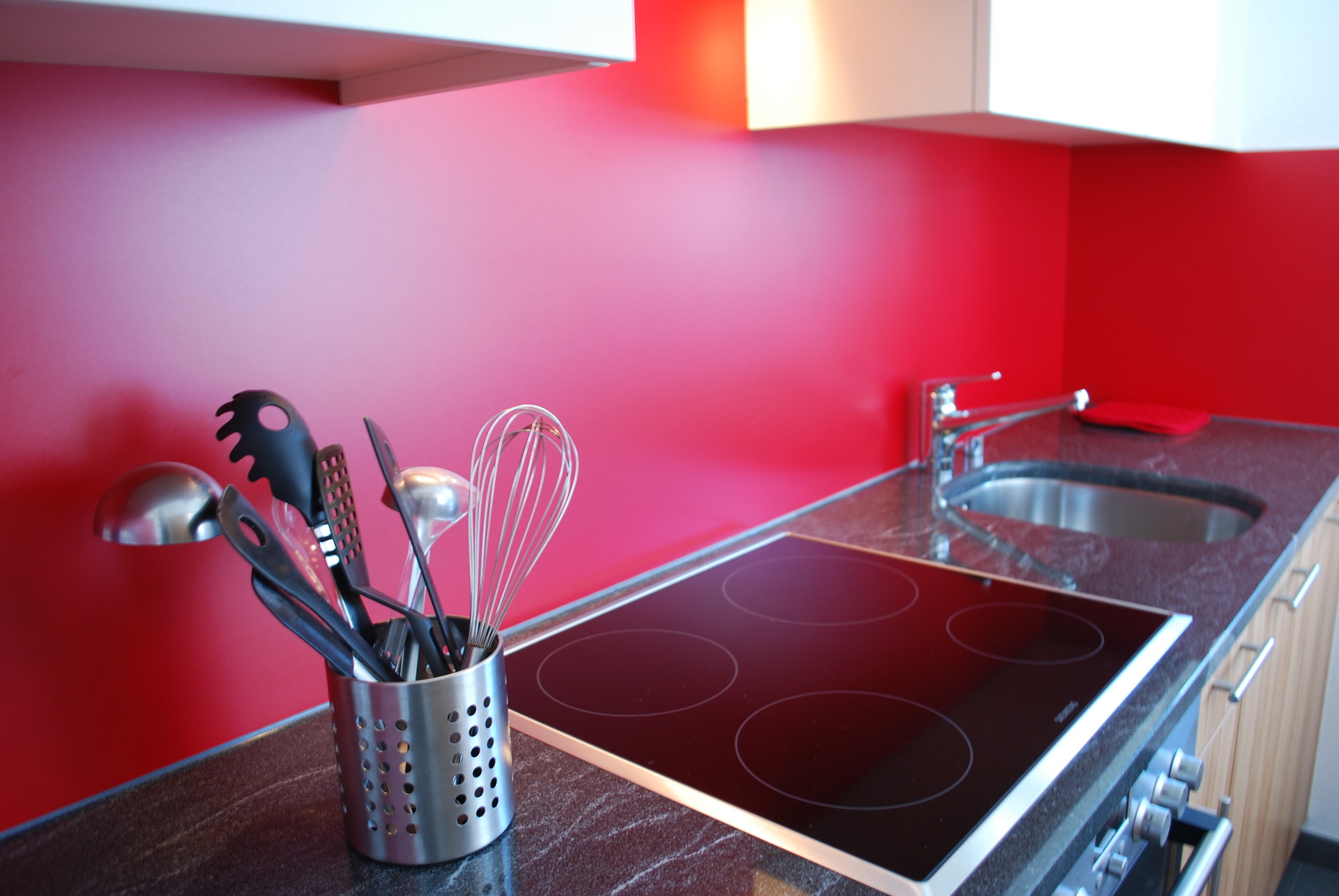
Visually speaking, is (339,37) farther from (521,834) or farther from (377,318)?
(521,834)

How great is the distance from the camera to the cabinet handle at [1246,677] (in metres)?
1.21

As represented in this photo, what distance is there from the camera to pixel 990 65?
1180 mm

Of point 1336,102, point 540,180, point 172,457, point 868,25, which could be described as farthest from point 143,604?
point 1336,102

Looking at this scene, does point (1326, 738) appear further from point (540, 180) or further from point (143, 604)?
point (143, 604)

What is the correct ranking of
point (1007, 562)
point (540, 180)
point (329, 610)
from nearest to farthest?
point (329, 610) < point (540, 180) < point (1007, 562)

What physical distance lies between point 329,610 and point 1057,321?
2.06 metres

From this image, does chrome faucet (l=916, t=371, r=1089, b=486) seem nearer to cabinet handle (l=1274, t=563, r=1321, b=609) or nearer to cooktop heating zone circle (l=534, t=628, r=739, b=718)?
cabinet handle (l=1274, t=563, r=1321, b=609)

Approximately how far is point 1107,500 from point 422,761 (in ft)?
5.05

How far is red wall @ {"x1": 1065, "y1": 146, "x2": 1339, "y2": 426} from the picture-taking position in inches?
81.4

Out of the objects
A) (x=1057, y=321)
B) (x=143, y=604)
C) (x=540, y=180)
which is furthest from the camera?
(x=1057, y=321)

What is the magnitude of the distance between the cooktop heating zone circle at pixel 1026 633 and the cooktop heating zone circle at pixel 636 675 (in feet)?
0.95

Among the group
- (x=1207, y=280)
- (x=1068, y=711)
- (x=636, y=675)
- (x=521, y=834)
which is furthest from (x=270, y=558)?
(x=1207, y=280)

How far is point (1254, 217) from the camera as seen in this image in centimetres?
211

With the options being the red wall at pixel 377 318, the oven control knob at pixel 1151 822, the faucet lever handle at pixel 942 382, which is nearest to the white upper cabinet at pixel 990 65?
the red wall at pixel 377 318
